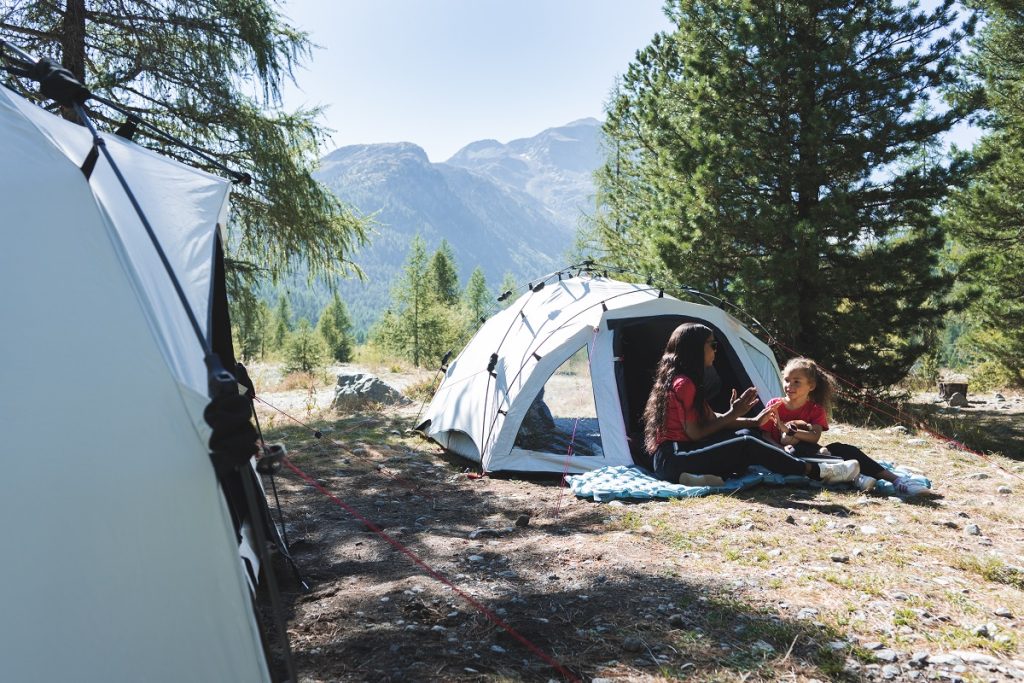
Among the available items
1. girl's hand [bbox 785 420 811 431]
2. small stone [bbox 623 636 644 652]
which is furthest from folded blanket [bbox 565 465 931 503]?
small stone [bbox 623 636 644 652]

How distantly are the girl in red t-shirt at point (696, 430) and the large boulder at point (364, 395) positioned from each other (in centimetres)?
712

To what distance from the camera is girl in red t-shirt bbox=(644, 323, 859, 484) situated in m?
5.86

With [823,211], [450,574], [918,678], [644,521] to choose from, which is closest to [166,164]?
[450,574]

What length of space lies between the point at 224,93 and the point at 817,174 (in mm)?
8073

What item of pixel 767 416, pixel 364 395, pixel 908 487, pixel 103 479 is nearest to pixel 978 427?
pixel 908 487

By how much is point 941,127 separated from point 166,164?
9.84 metres

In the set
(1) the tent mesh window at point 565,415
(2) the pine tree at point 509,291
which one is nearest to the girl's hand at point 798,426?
(1) the tent mesh window at point 565,415

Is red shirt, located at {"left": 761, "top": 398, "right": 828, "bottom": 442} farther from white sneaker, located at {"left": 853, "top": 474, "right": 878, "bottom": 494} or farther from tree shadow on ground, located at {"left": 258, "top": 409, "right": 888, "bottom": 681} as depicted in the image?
tree shadow on ground, located at {"left": 258, "top": 409, "right": 888, "bottom": 681}

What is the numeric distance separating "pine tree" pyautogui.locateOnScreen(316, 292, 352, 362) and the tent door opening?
132ft

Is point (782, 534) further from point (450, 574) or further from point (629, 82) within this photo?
point (629, 82)

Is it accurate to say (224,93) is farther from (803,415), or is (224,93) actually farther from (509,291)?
(803,415)

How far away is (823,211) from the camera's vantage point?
941 centimetres

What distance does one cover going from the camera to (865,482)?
5605 mm

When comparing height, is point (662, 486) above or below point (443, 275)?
below
